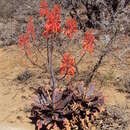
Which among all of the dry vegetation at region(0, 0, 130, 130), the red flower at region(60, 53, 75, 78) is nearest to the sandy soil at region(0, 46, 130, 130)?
the dry vegetation at region(0, 0, 130, 130)

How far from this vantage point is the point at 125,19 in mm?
10961

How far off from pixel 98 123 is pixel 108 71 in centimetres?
243

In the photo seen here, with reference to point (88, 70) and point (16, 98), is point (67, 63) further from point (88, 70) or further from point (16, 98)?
point (88, 70)

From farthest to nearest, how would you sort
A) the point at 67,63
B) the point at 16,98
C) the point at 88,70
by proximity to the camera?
the point at 88,70 → the point at 16,98 → the point at 67,63

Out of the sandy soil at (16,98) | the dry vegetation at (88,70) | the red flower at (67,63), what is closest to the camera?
the red flower at (67,63)

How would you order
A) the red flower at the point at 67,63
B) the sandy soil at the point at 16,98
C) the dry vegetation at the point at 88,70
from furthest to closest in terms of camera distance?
the sandy soil at the point at 16,98 < the dry vegetation at the point at 88,70 < the red flower at the point at 67,63

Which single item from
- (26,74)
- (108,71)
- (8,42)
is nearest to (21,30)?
(8,42)

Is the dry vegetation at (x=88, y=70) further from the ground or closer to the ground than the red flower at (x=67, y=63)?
closer to the ground

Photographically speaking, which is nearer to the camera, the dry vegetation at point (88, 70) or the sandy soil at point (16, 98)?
the dry vegetation at point (88, 70)

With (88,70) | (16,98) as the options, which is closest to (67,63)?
(16,98)

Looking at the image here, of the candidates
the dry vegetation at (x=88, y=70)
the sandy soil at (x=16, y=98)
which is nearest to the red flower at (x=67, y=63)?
the dry vegetation at (x=88, y=70)

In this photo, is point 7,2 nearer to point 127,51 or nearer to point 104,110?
point 127,51

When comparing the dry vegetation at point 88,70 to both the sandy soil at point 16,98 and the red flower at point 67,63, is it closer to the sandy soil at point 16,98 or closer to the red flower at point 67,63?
the sandy soil at point 16,98

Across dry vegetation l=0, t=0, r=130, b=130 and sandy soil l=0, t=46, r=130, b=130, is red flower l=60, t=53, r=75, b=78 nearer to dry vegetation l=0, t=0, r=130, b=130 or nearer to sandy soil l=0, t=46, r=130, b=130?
dry vegetation l=0, t=0, r=130, b=130
